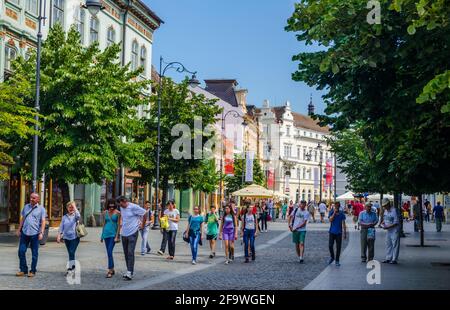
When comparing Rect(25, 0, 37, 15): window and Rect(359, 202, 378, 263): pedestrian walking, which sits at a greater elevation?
Rect(25, 0, 37, 15): window

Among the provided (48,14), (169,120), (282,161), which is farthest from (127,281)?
(282,161)

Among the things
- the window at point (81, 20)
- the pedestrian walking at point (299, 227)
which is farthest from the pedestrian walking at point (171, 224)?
the window at point (81, 20)

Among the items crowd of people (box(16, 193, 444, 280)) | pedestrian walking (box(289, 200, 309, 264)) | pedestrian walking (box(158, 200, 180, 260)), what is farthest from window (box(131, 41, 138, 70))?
pedestrian walking (box(289, 200, 309, 264))

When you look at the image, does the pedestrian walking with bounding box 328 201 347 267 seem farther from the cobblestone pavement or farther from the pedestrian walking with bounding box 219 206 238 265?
the pedestrian walking with bounding box 219 206 238 265

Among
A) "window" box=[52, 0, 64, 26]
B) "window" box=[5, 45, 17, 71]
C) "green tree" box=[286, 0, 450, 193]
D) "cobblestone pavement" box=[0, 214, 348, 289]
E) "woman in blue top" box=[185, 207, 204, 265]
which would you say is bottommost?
"cobblestone pavement" box=[0, 214, 348, 289]

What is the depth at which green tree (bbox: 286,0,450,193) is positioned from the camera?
10.5m

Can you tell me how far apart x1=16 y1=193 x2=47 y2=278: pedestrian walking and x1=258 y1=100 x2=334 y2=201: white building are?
321 ft

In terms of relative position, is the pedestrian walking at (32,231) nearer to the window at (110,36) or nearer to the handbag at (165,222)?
the handbag at (165,222)

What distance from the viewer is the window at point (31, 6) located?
30689 mm

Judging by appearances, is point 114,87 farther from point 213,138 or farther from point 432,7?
point 432,7

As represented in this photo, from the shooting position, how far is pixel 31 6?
3116 cm

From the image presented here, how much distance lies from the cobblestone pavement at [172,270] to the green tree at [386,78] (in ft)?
11.0

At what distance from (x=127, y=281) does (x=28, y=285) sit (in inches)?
79.8

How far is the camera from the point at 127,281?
46.0ft
